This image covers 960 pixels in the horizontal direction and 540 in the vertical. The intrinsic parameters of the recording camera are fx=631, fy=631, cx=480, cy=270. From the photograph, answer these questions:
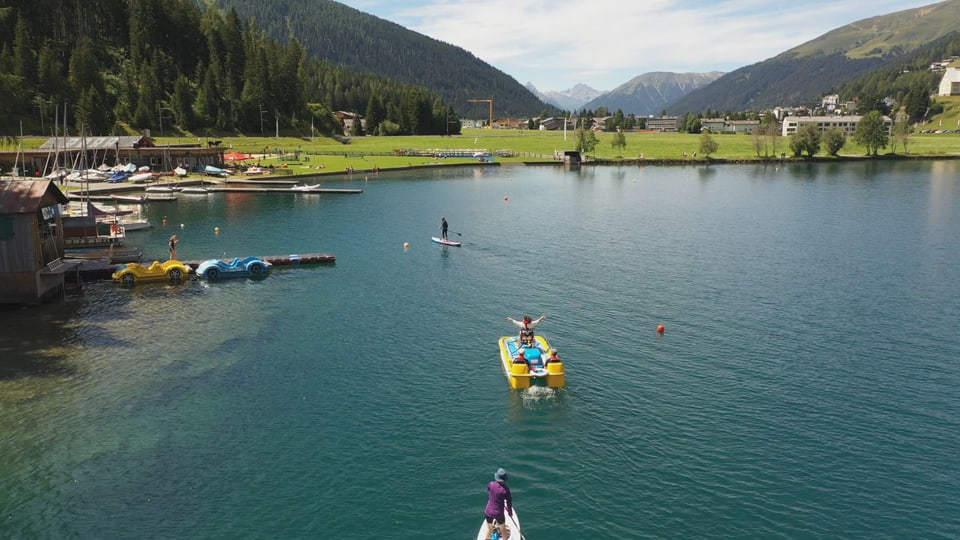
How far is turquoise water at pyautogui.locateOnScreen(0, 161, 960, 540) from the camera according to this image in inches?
883

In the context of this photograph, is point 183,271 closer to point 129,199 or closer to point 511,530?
point 511,530

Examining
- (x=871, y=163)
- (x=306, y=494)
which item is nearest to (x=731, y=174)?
(x=871, y=163)

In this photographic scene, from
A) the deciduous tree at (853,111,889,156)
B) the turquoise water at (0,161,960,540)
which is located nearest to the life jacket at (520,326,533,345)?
the turquoise water at (0,161,960,540)

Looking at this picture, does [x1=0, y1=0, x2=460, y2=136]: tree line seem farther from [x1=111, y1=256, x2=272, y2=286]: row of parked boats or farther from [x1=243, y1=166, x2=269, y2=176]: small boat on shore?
[x1=111, y1=256, x2=272, y2=286]: row of parked boats

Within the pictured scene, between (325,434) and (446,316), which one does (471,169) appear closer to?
(446,316)

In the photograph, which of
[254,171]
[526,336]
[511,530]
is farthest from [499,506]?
[254,171]

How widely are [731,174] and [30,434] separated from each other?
152385 mm

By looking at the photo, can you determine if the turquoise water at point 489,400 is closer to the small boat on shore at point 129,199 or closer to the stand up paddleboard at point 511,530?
the stand up paddleboard at point 511,530

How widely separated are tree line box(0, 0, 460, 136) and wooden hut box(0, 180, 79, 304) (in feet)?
374

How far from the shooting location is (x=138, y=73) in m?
171

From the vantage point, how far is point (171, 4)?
196750 millimetres

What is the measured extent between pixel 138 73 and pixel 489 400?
178945mm

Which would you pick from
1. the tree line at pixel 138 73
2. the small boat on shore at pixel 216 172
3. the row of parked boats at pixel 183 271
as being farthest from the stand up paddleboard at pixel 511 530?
the tree line at pixel 138 73

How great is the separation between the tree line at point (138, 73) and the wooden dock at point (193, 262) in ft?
360
